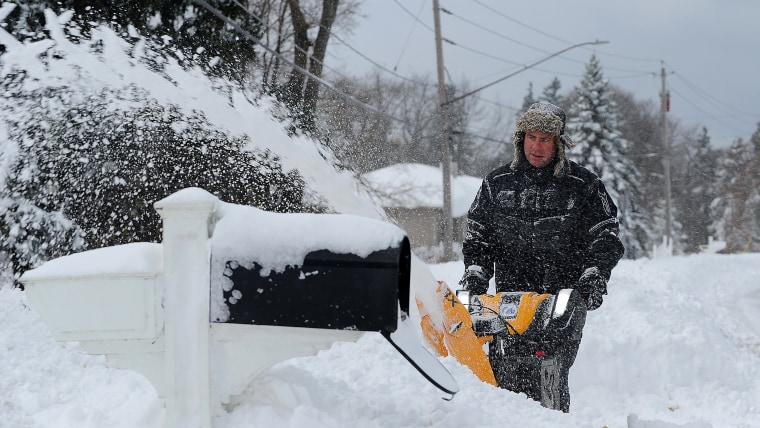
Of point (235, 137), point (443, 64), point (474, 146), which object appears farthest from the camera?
point (474, 146)

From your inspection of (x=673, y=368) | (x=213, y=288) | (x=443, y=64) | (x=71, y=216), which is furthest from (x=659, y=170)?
(x=213, y=288)

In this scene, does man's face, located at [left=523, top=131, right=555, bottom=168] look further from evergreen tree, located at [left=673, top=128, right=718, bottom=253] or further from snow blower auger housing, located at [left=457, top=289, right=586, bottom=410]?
evergreen tree, located at [left=673, top=128, right=718, bottom=253]

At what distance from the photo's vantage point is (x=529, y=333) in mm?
3990

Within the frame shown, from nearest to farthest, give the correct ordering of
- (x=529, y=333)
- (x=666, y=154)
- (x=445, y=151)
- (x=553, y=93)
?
1. (x=529, y=333)
2. (x=445, y=151)
3. (x=666, y=154)
4. (x=553, y=93)

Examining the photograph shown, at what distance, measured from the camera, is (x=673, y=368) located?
879 cm

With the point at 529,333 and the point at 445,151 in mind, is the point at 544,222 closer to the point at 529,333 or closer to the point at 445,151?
the point at 529,333

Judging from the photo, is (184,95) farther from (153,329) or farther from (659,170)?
(659,170)

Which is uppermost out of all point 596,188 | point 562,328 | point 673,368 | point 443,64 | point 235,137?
point 443,64

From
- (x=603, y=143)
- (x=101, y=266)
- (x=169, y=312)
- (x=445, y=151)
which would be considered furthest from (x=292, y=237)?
(x=603, y=143)

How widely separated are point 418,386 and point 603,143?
41.8 meters

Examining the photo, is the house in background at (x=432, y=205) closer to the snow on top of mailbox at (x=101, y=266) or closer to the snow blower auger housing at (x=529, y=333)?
the snow blower auger housing at (x=529, y=333)

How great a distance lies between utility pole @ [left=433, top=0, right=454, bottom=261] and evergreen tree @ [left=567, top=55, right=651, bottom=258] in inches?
773

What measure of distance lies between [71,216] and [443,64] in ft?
61.3

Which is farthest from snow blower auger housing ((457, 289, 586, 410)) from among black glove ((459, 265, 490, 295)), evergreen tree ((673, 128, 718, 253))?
evergreen tree ((673, 128, 718, 253))
